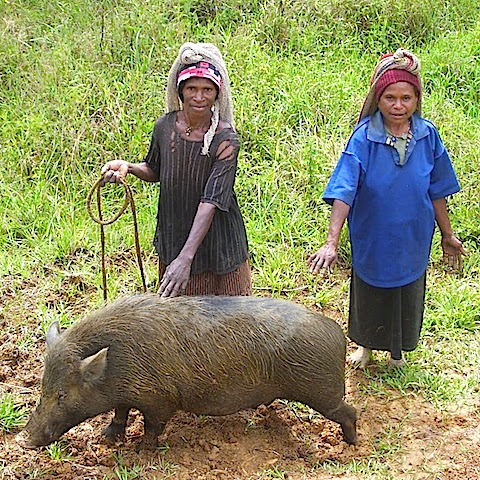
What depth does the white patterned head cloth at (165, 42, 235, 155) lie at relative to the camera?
3802 mm

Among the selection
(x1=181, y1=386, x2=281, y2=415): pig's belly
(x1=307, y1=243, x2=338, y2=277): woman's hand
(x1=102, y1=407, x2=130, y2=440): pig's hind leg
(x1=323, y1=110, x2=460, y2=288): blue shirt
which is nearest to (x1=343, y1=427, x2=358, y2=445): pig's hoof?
(x1=181, y1=386, x2=281, y2=415): pig's belly

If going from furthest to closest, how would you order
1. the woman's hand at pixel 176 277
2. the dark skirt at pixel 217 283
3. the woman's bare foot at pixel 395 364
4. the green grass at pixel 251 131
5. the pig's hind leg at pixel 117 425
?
1. the green grass at pixel 251 131
2. the woman's bare foot at pixel 395 364
3. the dark skirt at pixel 217 283
4. the pig's hind leg at pixel 117 425
5. the woman's hand at pixel 176 277

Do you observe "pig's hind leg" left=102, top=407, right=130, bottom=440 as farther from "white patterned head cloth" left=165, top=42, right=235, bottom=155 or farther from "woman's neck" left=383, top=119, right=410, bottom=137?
"woman's neck" left=383, top=119, right=410, bottom=137

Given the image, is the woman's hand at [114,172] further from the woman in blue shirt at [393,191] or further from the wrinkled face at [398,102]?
the wrinkled face at [398,102]

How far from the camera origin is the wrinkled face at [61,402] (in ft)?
11.6

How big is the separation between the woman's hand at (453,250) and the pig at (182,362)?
2.98 feet

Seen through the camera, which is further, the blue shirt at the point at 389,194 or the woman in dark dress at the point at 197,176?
the blue shirt at the point at 389,194

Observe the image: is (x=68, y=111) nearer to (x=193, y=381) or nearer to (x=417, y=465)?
(x=193, y=381)

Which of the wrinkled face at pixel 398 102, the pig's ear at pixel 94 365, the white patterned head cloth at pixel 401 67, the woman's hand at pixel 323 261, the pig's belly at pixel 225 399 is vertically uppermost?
the white patterned head cloth at pixel 401 67

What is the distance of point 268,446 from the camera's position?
13.4 feet

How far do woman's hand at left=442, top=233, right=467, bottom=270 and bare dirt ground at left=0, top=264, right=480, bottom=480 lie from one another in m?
0.89

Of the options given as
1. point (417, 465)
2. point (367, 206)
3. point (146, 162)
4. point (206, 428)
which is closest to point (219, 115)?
point (146, 162)

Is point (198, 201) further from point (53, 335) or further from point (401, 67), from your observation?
point (401, 67)

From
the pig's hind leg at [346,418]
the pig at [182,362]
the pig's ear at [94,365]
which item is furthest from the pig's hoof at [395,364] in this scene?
the pig's ear at [94,365]
